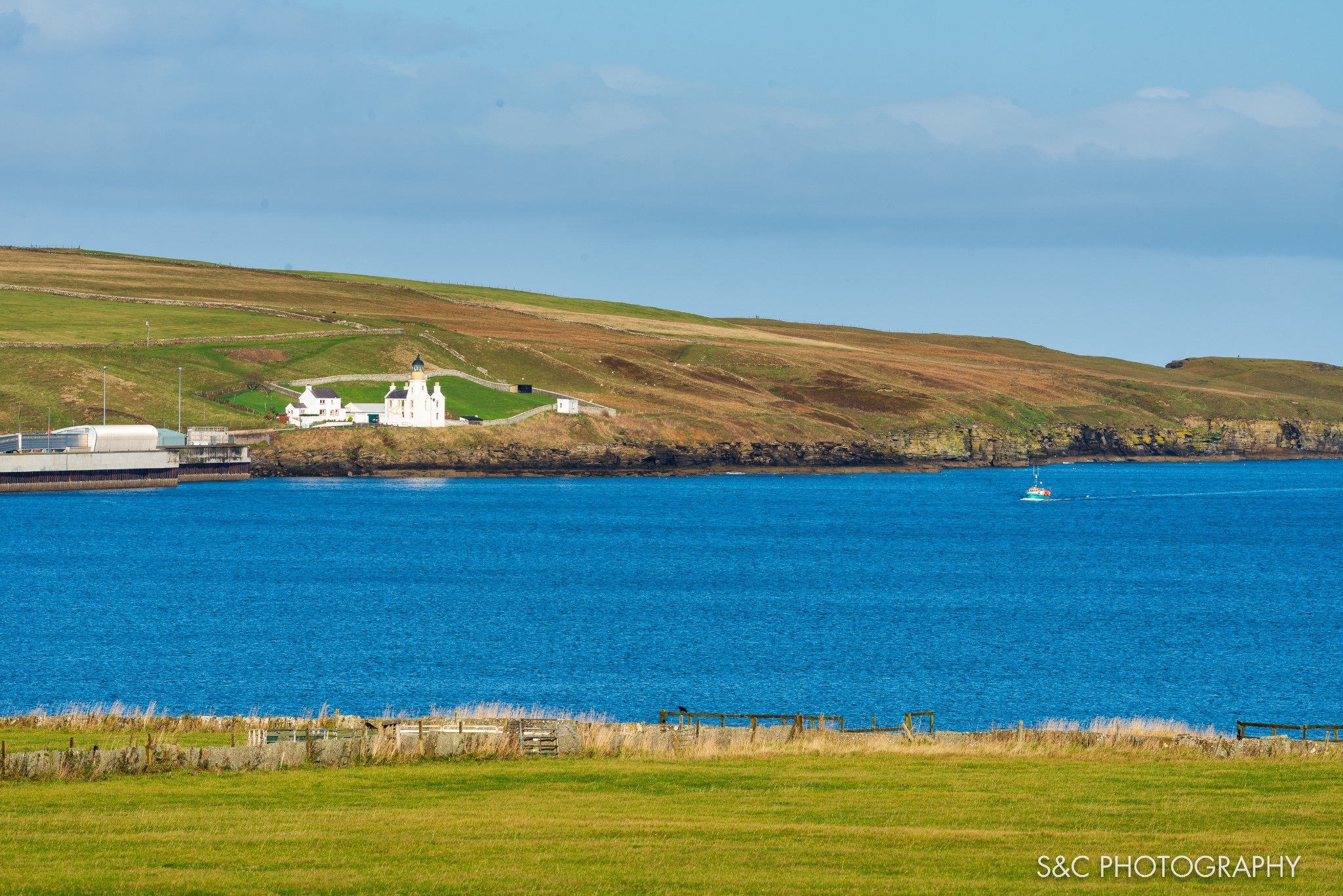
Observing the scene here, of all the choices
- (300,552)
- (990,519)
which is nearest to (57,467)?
(300,552)

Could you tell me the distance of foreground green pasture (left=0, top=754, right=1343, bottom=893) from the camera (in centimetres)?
2042

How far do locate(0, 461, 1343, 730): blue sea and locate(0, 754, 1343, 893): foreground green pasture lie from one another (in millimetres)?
23049

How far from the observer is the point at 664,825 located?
2381 centimetres

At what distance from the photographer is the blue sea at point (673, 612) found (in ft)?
187

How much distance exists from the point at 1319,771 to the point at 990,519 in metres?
126

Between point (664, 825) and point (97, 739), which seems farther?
point (97, 739)

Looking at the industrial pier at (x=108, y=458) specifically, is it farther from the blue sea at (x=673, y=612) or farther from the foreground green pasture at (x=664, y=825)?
the foreground green pasture at (x=664, y=825)

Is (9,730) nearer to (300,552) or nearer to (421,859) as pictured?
(421,859)

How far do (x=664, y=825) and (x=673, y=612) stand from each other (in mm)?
58199

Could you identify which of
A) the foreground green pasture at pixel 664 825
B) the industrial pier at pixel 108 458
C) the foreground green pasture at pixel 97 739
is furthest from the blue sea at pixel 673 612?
the foreground green pasture at pixel 664 825

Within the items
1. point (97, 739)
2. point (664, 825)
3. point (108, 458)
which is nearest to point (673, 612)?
point (97, 739)

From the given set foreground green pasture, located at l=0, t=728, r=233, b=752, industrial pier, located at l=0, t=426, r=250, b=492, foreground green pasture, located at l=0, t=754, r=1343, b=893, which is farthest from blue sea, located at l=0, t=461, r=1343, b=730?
foreground green pasture, located at l=0, t=754, r=1343, b=893

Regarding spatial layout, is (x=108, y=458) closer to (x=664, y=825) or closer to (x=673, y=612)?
(x=673, y=612)

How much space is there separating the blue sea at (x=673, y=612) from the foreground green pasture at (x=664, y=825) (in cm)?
2305
